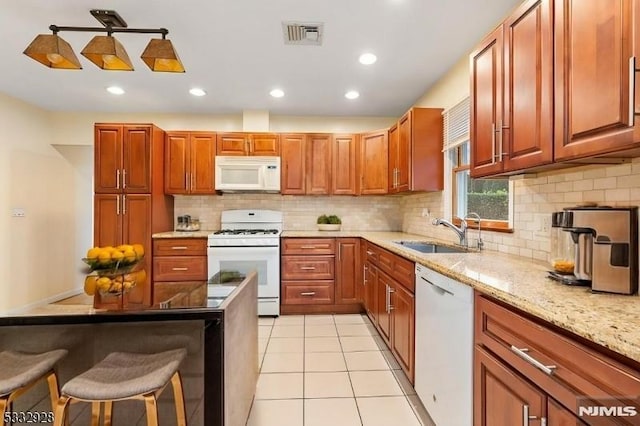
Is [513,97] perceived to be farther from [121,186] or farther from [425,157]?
[121,186]

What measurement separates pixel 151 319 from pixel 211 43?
7.47 feet

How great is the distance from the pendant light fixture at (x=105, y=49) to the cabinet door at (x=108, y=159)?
1532 mm

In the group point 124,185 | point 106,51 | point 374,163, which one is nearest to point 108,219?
point 124,185

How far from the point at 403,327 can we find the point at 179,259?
2.70 metres

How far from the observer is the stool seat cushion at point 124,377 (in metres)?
1.15

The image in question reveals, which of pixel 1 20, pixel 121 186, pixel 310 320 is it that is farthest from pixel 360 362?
pixel 1 20

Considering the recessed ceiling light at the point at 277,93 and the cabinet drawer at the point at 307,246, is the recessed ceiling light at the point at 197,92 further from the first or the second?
the cabinet drawer at the point at 307,246

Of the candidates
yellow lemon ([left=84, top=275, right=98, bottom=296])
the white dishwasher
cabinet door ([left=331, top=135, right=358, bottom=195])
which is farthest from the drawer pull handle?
cabinet door ([left=331, top=135, right=358, bottom=195])

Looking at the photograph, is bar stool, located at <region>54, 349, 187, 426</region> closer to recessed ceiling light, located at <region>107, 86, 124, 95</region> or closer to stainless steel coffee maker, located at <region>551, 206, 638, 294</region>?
stainless steel coffee maker, located at <region>551, 206, 638, 294</region>

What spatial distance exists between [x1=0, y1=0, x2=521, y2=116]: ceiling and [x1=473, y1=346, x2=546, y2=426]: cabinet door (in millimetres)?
2153

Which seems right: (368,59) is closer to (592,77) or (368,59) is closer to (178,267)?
(592,77)

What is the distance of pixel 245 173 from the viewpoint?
4070 millimetres

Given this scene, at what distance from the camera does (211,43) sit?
8.68ft

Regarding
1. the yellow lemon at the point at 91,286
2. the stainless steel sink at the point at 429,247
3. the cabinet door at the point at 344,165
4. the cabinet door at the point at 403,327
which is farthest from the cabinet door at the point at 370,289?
the yellow lemon at the point at 91,286
